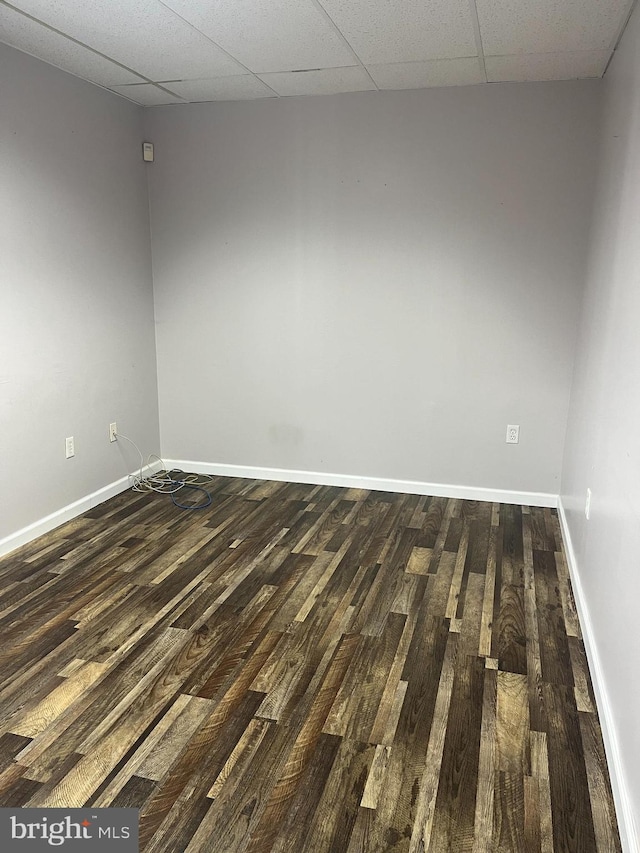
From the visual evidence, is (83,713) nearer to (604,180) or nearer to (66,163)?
(66,163)

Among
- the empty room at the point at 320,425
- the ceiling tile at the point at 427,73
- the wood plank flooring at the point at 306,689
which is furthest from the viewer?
the ceiling tile at the point at 427,73

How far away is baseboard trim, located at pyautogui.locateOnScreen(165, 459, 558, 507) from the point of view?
13.0ft

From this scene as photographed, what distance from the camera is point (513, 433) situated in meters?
3.90

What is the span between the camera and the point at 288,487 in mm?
4254

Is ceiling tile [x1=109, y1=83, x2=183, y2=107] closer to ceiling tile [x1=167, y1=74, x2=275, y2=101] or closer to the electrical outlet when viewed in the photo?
ceiling tile [x1=167, y1=74, x2=275, y2=101]

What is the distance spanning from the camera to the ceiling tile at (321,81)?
3.34 metres

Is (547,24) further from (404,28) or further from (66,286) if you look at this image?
(66,286)

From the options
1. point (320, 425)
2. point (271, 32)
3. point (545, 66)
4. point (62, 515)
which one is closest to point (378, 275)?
point (320, 425)

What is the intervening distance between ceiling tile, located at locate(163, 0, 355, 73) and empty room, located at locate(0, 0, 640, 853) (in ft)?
0.07

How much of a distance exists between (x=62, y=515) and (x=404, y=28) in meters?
2.93

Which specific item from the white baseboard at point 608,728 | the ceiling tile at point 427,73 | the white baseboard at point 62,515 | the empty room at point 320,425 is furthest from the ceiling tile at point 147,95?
the white baseboard at point 608,728

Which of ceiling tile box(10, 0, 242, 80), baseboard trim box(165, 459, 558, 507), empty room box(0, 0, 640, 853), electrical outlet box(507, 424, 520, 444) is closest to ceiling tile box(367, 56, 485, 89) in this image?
empty room box(0, 0, 640, 853)

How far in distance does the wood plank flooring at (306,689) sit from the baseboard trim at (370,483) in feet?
1.33

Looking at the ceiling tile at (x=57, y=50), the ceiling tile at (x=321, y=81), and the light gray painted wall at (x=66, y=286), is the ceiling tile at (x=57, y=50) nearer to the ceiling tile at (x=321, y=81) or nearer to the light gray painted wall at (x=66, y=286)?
the light gray painted wall at (x=66, y=286)
